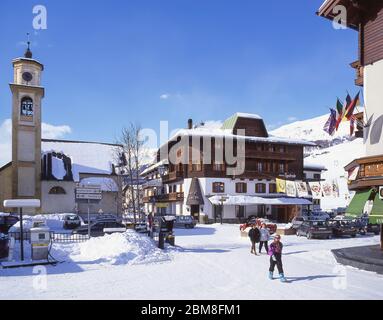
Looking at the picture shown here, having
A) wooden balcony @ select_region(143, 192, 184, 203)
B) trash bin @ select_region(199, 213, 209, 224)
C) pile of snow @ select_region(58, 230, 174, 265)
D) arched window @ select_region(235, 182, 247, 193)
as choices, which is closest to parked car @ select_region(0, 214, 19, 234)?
pile of snow @ select_region(58, 230, 174, 265)

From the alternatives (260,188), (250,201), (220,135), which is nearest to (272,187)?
(260,188)

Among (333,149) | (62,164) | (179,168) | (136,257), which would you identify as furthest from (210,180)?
(333,149)

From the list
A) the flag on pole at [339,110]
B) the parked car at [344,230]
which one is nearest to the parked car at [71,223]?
the parked car at [344,230]

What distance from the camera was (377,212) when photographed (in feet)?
47.5

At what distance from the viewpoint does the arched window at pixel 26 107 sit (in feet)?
149

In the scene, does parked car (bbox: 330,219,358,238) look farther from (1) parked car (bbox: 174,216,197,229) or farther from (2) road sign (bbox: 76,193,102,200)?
(2) road sign (bbox: 76,193,102,200)

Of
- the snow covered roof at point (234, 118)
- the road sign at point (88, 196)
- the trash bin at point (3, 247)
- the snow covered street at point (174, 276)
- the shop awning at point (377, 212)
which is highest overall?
the snow covered roof at point (234, 118)

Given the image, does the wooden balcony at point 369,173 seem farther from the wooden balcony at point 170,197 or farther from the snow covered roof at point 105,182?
the snow covered roof at point 105,182

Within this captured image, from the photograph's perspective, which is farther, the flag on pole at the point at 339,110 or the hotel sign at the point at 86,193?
the hotel sign at the point at 86,193

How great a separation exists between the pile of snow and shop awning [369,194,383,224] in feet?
29.8

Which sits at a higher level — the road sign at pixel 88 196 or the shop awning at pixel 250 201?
the road sign at pixel 88 196

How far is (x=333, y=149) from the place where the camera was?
158 metres

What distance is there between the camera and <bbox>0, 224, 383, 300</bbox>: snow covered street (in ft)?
34.6

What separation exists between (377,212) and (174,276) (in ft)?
27.8
